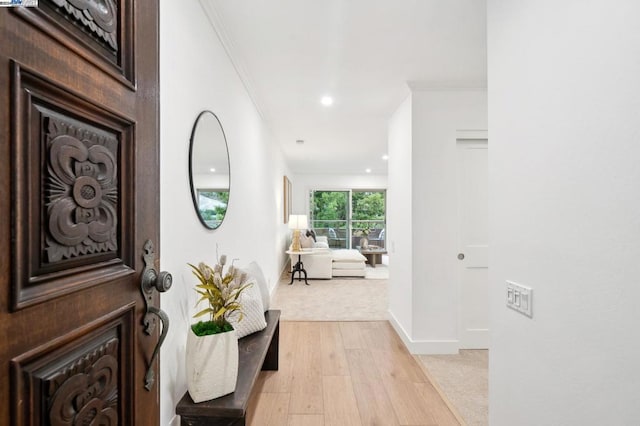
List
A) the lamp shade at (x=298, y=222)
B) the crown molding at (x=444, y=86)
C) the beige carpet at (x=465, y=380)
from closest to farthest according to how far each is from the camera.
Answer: the beige carpet at (x=465, y=380), the crown molding at (x=444, y=86), the lamp shade at (x=298, y=222)

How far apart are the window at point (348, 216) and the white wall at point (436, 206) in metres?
5.89

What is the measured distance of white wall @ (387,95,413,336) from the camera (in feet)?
10.00

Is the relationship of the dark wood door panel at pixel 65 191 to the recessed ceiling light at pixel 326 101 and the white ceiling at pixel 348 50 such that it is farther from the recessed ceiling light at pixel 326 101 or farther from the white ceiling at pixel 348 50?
the recessed ceiling light at pixel 326 101

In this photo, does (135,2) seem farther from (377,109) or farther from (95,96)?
(377,109)

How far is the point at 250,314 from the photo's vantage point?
213 centimetres

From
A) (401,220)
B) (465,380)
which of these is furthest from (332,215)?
(465,380)

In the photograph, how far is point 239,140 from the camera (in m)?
2.71

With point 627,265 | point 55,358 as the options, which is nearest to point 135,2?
point 55,358

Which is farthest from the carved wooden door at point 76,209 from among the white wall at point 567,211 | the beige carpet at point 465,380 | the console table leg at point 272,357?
the beige carpet at point 465,380

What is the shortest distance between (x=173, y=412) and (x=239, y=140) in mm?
2037

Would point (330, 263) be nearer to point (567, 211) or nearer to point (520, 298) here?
point (520, 298)

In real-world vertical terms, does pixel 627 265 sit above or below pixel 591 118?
below

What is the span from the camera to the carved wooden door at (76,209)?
0.49 metres

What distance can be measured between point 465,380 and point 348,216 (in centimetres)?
667
